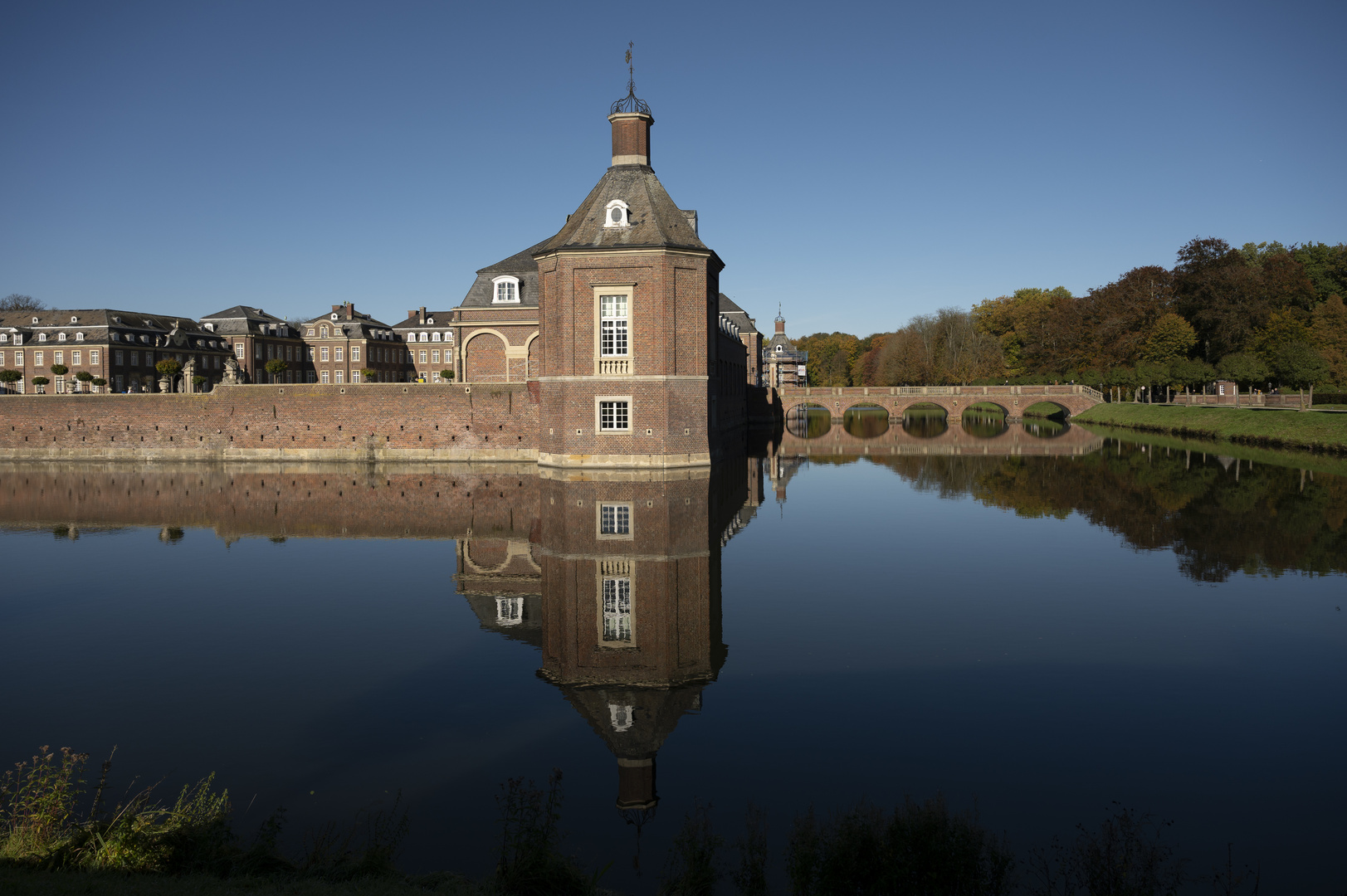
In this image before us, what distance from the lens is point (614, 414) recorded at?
3014cm

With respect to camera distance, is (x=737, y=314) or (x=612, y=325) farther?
(x=737, y=314)

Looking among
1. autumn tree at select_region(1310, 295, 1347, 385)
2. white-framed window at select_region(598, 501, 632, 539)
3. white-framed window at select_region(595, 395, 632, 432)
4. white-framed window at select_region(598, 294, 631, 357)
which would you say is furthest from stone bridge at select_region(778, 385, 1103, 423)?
white-framed window at select_region(598, 501, 632, 539)

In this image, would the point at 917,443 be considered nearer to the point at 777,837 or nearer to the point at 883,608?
the point at 883,608

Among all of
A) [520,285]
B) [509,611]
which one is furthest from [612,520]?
[520,285]

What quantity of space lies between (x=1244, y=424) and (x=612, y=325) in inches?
1410

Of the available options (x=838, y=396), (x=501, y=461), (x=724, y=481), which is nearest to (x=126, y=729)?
(x=724, y=481)

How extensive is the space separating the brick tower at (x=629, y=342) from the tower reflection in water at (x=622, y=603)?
617 cm

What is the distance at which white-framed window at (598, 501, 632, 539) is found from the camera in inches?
710

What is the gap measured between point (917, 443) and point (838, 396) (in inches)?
989

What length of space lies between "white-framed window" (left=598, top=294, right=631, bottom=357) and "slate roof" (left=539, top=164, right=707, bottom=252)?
1877mm

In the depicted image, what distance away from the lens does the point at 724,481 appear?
1110 inches

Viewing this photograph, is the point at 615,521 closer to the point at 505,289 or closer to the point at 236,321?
the point at 505,289

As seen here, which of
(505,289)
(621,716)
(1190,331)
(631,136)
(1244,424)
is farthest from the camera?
(1190,331)

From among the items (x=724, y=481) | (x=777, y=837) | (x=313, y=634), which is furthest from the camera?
(x=724, y=481)
